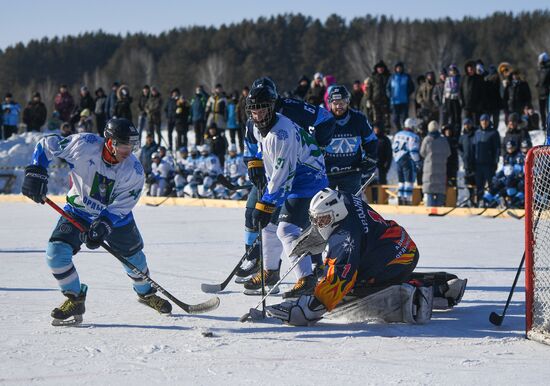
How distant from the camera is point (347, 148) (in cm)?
660

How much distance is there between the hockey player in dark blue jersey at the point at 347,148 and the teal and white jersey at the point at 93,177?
2.09 m

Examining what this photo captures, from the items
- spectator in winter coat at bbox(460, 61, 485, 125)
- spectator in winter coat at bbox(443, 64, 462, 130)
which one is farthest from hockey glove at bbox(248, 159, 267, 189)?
spectator in winter coat at bbox(443, 64, 462, 130)

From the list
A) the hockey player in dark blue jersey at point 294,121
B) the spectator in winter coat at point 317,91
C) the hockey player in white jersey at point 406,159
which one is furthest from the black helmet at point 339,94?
the spectator in winter coat at point 317,91

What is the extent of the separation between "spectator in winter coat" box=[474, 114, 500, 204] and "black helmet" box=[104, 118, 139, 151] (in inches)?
325

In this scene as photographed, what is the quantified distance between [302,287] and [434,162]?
6.71m

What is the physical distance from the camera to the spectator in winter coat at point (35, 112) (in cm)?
2006

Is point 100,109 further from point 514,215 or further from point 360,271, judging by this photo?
point 360,271

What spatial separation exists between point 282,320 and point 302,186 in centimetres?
109

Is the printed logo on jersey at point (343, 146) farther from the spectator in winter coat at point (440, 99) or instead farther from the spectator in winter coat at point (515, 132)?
the spectator in winter coat at point (440, 99)

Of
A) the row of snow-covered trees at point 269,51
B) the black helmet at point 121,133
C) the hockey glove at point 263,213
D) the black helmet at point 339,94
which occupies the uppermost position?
the row of snow-covered trees at point 269,51

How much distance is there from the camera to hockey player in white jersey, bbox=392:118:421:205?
39.8 ft

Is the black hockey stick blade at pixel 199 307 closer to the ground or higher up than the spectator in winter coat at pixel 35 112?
closer to the ground

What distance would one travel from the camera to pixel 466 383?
3.53 metres

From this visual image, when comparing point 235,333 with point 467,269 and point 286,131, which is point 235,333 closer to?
point 286,131
